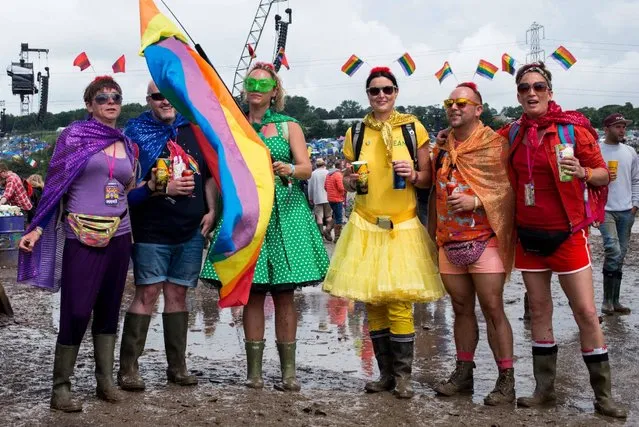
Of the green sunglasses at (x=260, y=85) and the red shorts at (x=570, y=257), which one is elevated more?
the green sunglasses at (x=260, y=85)

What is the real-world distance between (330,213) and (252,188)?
13787 mm

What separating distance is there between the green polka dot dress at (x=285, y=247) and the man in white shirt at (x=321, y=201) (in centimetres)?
1273

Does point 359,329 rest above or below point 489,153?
below

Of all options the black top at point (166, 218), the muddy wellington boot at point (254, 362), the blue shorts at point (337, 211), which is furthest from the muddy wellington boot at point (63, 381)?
the blue shorts at point (337, 211)

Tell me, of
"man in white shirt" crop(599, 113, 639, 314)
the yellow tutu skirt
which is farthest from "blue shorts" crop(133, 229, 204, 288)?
"man in white shirt" crop(599, 113, 639, 314)

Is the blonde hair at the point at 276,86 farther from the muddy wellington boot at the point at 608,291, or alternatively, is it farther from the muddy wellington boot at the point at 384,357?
the muddy wellington boot at the point at 608,291

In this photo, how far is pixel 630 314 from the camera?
8.45 metres

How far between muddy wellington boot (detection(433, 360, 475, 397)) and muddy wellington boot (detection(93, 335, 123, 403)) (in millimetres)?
2132

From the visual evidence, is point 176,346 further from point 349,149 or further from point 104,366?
point 349,149

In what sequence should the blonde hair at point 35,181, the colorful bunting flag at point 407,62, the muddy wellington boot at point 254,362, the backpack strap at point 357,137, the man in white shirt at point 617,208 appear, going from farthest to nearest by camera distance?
the blonde hair at point 35,181 < the man in white shirt at point 617,208 < the colorful bunting flag at point 407,62 < the backpack strap at point 357,137 < the muddy wellington boot at point 254,362

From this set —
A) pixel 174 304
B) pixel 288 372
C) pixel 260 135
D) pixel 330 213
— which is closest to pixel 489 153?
pixel 260 135

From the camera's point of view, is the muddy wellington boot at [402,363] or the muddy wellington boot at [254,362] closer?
the muddy wellington boot at [402,363]

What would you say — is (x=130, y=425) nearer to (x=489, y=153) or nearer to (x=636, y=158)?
(x=489, y=153)

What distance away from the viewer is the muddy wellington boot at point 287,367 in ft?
17.7
